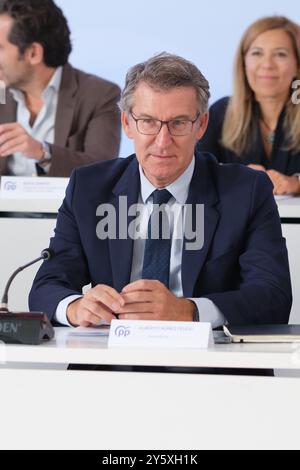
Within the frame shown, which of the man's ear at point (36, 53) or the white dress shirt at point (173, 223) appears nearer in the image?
the white dress shirt at point (173, 223)

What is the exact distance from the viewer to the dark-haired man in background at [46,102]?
5.12 meters

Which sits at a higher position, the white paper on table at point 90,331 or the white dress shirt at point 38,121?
the white dress shirt at point 38,121

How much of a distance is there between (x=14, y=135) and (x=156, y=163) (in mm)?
2610

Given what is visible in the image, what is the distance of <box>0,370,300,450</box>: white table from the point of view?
2.05 m

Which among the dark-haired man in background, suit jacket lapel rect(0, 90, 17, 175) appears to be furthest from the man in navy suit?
suit jacket lapel rect(0, 90, 17, 175)

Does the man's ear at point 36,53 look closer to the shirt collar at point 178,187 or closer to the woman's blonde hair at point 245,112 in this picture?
the woman's blonde hair at point 245,112

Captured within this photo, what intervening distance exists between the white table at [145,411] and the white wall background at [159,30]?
10.5 ft

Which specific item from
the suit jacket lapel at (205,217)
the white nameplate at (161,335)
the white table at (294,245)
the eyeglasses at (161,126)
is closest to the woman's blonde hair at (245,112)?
the white table at (294,245)

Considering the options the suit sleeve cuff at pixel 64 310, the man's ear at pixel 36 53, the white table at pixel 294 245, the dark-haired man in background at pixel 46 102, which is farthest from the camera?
the man's ear at pixel 36 53

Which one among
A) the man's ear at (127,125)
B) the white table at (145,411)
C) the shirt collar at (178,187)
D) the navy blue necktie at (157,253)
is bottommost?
the white table at (145,411)

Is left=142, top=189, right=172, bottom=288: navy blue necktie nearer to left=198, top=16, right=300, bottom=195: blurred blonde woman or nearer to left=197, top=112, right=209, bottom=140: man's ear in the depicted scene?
left=197, top=112, right=209, bottom=140: man's ear

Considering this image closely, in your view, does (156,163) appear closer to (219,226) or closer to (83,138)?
(219,226)

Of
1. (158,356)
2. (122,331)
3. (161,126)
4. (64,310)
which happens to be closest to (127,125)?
(161,126)

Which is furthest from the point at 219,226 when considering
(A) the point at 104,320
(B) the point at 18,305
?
(B) the point at 18,305
